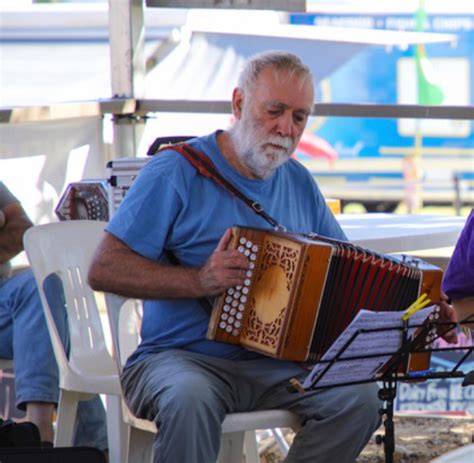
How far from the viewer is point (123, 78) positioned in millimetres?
4781

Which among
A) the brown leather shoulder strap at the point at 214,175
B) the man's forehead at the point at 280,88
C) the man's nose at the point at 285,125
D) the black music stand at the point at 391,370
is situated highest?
the man's forehead at the point at 280,88

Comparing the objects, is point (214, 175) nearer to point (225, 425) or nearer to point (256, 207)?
point (256, 207)

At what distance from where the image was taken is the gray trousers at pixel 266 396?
281 centimetres

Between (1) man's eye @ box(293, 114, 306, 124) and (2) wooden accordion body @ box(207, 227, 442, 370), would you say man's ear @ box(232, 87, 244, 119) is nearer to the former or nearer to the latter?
(1) man's eye @ box(293, 114, 306, 124)

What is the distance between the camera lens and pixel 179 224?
116 inches

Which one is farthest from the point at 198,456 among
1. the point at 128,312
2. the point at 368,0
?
the point at 368,0

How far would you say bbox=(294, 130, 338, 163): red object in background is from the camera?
12617 mm

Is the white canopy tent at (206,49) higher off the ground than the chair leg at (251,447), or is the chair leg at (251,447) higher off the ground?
the white canopy tent at (206,49)

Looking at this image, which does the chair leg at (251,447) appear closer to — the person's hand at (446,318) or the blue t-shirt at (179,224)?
the blue t-shirt at (179,224)

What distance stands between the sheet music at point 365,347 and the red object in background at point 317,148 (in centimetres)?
997

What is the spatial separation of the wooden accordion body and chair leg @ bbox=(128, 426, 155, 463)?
1.16ft

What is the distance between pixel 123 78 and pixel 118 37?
17cm

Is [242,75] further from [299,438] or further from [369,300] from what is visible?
[299,438]

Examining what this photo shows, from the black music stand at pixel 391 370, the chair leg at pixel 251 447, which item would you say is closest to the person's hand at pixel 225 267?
the black music stand at pixel 391 370
